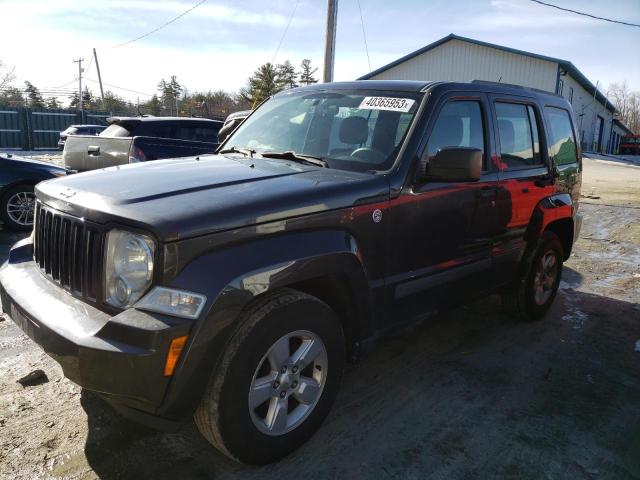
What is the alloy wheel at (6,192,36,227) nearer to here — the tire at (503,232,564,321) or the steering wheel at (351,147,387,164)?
the steering wheel at (351,147,387,164)

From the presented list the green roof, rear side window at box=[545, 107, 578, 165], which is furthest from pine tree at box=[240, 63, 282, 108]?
rear side window at box=[545, 107, 578, 165]

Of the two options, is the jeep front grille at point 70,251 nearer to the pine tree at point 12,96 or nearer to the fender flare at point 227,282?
the fender flare at point 227,282

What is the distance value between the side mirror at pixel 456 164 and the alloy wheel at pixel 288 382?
4.05 feet

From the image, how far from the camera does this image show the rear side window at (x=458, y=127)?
10.7 feet

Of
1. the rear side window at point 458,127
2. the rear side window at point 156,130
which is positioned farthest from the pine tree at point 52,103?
the rear side window at point 458,127

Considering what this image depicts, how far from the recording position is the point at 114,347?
6.72ft

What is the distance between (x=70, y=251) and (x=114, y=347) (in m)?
0.65

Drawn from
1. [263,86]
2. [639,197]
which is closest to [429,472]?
[639,197]

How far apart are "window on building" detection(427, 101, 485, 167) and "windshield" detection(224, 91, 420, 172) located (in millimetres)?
207

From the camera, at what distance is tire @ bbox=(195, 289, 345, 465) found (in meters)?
2.27

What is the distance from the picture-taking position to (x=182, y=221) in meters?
2.12

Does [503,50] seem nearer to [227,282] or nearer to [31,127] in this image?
[31,127]

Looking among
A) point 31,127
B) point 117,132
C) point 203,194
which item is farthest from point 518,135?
point 31,127

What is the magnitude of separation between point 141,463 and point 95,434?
1.33 feet
